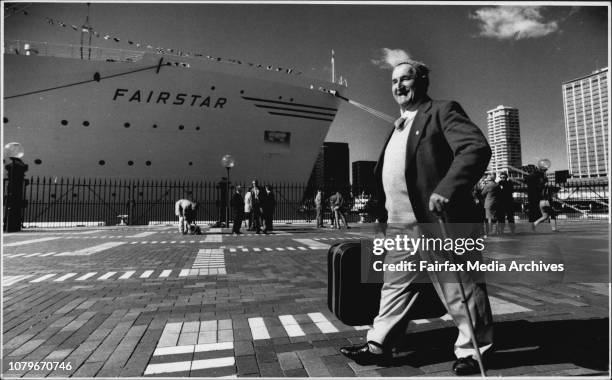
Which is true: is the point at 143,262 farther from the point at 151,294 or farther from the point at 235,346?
the point at 235,346

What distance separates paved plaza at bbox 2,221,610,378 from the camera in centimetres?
187

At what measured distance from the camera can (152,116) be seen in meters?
17.3

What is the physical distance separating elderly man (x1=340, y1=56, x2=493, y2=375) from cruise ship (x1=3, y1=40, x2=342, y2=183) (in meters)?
16.1

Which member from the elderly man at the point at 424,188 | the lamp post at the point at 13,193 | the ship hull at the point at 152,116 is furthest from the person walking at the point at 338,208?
the elderly man at the point at 424,188

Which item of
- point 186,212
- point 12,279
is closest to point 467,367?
point 12,279

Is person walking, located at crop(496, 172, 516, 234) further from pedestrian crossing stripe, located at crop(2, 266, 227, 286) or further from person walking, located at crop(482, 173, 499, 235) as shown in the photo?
pedestrian crossing stripe, located at crop(2, 266, 227, 286)

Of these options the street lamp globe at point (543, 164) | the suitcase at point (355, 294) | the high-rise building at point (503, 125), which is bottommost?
the suitcase at point (355, 294)

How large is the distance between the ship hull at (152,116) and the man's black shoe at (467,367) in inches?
715

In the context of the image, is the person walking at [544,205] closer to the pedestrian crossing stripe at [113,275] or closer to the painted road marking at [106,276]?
the pedestrian crossing stripe at [113,275]

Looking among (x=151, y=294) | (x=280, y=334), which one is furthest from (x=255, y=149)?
(x=280, y=334)

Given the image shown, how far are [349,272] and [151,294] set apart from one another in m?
2.53

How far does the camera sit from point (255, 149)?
65.6 feet

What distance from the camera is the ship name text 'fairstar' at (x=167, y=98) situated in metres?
16.7

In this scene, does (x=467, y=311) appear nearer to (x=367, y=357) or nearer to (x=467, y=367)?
(x=467, y=367)
